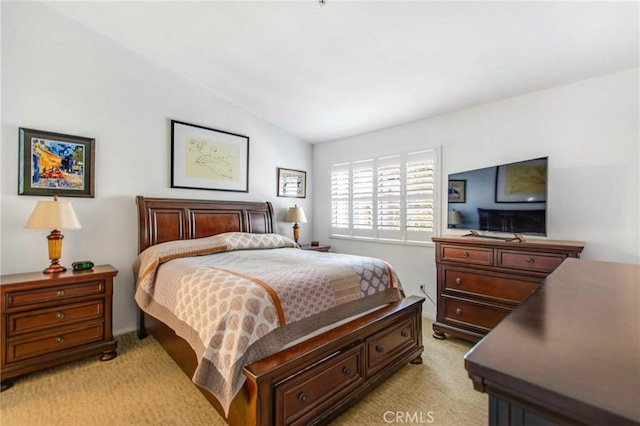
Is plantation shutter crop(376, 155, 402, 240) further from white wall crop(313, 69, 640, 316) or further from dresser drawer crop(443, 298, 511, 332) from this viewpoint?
dresser drawer crop(443, 298, 511, 332)

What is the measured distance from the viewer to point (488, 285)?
2.69 m

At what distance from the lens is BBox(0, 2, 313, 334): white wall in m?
2.59

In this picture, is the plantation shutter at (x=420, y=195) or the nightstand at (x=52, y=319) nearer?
the nightstand at (x=52, y=319)

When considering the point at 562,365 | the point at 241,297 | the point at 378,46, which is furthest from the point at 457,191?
the point at 562,365

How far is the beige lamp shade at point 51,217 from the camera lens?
7.82 ft

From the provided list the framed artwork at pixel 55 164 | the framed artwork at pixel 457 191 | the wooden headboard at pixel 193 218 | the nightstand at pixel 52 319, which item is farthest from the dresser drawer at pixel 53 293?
the framed artwork at pixel 457 191

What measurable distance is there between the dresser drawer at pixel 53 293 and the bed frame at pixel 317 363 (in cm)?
59

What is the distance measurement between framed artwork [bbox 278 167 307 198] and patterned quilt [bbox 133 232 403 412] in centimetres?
183

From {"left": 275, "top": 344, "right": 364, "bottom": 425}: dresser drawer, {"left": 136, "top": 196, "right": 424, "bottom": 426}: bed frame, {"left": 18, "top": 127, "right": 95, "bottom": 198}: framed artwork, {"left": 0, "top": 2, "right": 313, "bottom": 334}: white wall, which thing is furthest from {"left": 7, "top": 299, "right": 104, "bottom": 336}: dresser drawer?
{"left": 275, "top": 344, "right": 364, "bottom": 425}: dresser drawer

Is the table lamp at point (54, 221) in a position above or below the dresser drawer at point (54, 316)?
above

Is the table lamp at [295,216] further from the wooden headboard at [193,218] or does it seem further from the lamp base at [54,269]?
the lamp base at [54,269]

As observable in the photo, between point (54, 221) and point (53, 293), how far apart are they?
580 mm

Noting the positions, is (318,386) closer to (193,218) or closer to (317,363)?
(317,363)
